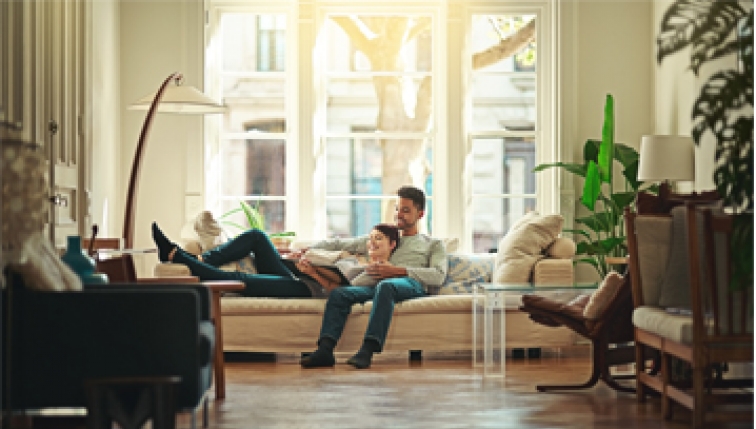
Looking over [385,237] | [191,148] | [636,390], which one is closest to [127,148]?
[191,148]

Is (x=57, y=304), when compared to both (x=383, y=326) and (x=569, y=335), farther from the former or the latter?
(x=569, y=335)

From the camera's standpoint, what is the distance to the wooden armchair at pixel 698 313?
405 cm

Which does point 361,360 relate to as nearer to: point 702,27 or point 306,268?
point 306,268

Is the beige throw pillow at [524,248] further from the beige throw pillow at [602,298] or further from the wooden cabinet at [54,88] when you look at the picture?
the wooden cabinet at [54,88]

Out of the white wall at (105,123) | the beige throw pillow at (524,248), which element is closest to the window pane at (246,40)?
the white wall at (105,123)

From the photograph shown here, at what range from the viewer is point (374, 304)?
21.1 feet

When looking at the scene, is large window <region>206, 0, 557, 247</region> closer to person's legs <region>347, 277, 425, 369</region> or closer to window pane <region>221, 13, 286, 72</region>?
window pane <region>221, 13, 286, 72</region>

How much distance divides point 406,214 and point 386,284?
2.18 feet

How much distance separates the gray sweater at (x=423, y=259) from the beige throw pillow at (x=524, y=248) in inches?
14.1

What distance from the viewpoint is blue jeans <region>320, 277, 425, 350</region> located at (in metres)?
6.36

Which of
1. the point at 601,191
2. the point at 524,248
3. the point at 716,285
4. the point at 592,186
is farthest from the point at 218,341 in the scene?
the point at 601,191

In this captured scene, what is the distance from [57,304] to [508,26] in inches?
205

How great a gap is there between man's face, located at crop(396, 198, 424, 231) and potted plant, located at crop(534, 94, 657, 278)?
3.67 ft

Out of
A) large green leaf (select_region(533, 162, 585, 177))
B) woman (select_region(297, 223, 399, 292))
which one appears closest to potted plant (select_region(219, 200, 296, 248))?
woman (select_region(297, 223, 399, 292))
